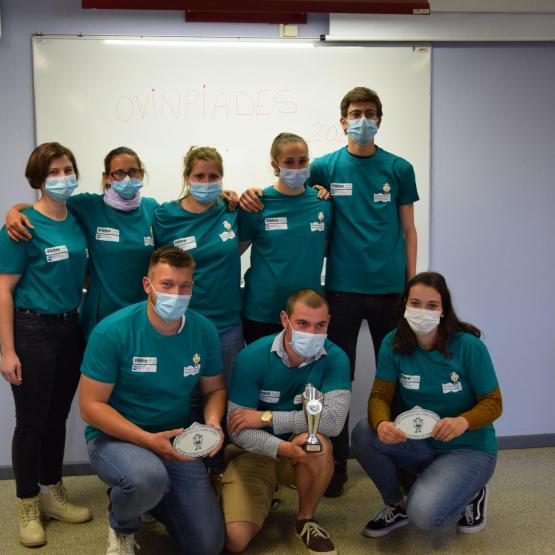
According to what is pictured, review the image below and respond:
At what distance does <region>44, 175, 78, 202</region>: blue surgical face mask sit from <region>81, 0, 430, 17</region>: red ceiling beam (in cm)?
111

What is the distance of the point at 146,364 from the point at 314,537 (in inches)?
38.0

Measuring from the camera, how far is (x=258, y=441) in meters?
2.73

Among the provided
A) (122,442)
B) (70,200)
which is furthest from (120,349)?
(70,200)

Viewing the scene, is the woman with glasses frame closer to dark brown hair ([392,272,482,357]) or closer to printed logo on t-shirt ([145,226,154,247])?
printed logo on t-shirt ([145,226,154,247])

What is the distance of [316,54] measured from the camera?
3.74 meters

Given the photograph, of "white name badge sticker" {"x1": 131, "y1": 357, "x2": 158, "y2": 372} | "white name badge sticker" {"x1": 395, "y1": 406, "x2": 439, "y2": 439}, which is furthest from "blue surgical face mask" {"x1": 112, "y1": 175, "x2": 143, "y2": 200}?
"white name badge sticker" {"x1": 395, "y1": 406, "x2": 439, "y2": 439}

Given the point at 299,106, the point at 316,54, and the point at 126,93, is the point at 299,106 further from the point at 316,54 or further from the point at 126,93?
the point at 126,93

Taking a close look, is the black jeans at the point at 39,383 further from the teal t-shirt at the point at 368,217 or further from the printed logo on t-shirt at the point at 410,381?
the printed logo on t-shirt at the point at 410,381

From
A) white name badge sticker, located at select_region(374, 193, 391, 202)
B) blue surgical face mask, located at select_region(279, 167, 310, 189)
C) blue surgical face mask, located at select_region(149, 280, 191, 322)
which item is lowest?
blue surgical face mask, located at select_region(149, 280, 191, 322)

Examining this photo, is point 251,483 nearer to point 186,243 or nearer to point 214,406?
point 214,406

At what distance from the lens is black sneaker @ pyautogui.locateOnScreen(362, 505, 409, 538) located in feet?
9.71

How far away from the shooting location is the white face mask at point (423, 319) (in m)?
2.82

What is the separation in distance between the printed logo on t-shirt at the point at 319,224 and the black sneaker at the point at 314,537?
1.24 m

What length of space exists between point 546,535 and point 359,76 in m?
2.43
